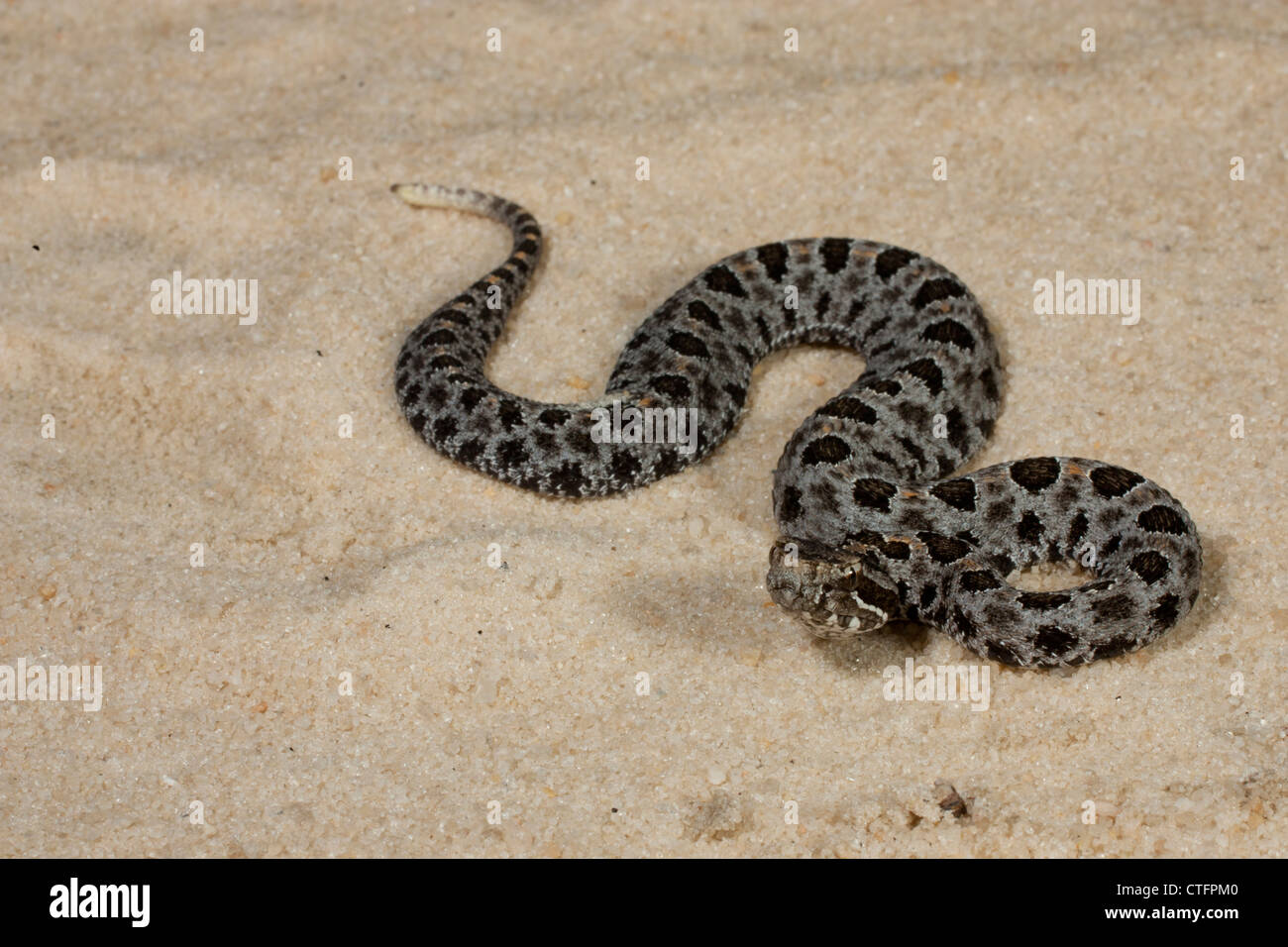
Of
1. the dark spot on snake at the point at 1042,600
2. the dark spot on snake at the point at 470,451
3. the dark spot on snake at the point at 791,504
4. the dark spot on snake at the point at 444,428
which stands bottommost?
the dark spot on snake at the point at 1042,600

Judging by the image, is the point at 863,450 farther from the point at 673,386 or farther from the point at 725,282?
the point at 725,282

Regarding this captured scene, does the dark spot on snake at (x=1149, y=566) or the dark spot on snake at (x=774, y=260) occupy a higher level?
the dark spot on snake at (x=774, y=260)

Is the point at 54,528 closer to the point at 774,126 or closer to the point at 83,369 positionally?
the point at 83,369

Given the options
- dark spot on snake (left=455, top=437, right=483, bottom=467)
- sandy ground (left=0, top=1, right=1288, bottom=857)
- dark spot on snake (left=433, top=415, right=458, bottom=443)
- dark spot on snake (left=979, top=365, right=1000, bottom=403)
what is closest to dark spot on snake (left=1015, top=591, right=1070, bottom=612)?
sandy ground (left=0, top=1, right=1288, bottom=857)

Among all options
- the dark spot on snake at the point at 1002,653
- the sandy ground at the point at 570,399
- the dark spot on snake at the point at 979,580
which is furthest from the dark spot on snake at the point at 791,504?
the dark spot on snake at the point at 1002,653

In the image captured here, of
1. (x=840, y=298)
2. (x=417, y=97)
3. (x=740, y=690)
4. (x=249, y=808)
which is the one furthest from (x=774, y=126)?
(x=249, y=808)

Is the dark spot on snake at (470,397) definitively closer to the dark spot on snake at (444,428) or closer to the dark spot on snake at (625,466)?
the dark spot on snake at (444,428)
